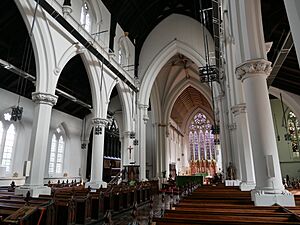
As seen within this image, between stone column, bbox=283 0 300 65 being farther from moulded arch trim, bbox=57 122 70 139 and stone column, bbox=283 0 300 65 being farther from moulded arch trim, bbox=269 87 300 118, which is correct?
moulded arch trim, bbox=57 122 70 139

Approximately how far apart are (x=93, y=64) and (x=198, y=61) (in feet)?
28.1

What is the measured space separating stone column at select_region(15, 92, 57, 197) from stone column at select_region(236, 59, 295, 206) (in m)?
6.13

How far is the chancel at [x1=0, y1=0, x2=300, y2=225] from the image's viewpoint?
14.1 feet

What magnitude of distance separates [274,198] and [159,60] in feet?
46.1

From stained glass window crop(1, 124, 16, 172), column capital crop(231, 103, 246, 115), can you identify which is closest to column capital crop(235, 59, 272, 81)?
column capital crop(231, 103, 246, 115)

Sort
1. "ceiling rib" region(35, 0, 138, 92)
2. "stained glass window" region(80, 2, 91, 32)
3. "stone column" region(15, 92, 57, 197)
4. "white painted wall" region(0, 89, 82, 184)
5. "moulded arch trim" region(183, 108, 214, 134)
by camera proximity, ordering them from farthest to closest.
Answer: "moulded arch trim" region(183, 108, 214, 134), "white painted wall" region(0, 89, 82, 184), "stained glass window" region(80, 2, 91, 32), "ceiling rib" region(35, 0, 138, 92), "stone column" region(15, 92, 57, 197)

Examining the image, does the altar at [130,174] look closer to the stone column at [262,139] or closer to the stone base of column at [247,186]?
the stone base of column at [247,186]

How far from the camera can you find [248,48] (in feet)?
15.8

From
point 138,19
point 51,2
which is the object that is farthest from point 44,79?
point 138,19

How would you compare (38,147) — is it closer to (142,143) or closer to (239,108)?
(239,108)

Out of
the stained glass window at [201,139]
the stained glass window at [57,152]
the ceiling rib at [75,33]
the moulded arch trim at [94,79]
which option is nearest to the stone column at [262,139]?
the ceiling rib at [75,33]

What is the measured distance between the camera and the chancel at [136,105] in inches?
170

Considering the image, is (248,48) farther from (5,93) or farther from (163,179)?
(163,179)

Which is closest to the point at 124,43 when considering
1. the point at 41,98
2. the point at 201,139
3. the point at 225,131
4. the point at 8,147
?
the point at 225,131
